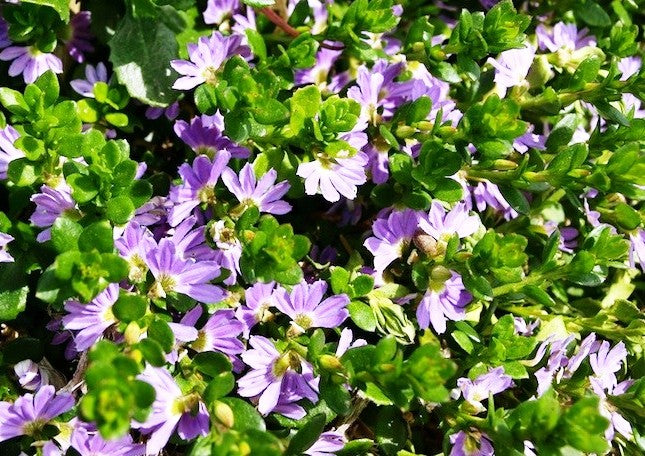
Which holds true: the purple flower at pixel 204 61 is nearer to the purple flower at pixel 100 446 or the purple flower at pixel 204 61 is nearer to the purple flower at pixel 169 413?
the purple flower at pixel 169 413

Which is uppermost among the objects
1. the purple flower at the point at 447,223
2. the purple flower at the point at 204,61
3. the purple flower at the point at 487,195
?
the purple flower at the point at 204,61

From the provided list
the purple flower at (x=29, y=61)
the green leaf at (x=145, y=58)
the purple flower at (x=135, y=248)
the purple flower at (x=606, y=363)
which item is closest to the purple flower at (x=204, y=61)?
the green leaf at (x=145, y=58)

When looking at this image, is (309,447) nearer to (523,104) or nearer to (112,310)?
(112,310)

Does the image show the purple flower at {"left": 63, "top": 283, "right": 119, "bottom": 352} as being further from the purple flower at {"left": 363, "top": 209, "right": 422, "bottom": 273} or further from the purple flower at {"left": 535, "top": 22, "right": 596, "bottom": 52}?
the purple flower at {"left": 535, "top": 22, "right": 596, "bottom": 52}

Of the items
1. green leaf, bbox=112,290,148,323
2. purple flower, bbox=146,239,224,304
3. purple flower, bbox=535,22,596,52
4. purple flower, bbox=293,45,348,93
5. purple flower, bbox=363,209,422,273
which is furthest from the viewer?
purple flower, bbox=535,22,596,52

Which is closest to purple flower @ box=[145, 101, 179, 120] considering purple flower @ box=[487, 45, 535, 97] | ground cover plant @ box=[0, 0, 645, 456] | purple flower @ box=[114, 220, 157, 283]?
ground cover plant @ box=[0, 0, 645, 456]
